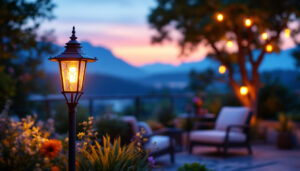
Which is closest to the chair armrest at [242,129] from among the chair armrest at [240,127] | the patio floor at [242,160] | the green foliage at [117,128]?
the chair armrest at [240,127]

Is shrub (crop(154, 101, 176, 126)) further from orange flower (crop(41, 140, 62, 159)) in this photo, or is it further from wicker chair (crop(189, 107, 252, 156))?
orange flower (crop(41, 140, 62, 159))

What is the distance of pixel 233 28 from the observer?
912 cm

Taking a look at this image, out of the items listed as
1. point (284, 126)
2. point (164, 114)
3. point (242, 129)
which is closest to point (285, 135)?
point (284, 126)

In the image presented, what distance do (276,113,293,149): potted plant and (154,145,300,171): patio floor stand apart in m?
0.19

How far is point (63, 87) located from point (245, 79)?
7.27 meters

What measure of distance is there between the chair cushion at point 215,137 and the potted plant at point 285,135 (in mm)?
1428

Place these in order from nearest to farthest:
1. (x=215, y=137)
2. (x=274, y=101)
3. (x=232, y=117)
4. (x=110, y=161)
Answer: (x=110, y=161) < (x=215, y=137) < (x=232, y=117) < (x=274, y=101)

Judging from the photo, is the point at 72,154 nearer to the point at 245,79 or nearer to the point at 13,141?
the point at 13,141

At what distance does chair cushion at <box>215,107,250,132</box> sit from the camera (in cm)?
704

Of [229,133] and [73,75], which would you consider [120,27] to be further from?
[73,75]

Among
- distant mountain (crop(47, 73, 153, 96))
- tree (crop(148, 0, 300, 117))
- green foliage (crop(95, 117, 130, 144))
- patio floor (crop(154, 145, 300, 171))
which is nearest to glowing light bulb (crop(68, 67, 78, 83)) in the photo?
green foliage (crop(95, 117, 130, 144))

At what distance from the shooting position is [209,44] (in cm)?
993

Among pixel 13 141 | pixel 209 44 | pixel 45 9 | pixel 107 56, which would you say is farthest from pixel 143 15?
pixel 13 141

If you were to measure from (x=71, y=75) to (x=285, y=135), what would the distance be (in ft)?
20.3
